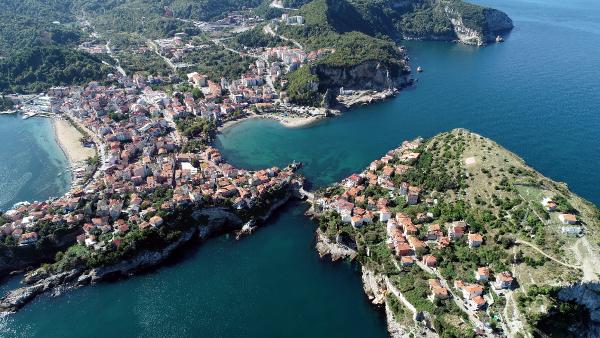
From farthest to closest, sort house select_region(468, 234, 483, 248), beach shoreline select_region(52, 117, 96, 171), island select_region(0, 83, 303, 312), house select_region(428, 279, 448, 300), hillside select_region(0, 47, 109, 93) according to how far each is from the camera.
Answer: hillside select_region(0, 47, 109, 93), beach shoreline select_region(52, 117, 96, 171), island select_region(0, 83, 303, 312), house select_region(468, 234, 483, 248), house select_region(428, 279, 448, 300)

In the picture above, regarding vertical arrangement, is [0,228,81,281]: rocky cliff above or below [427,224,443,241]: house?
below

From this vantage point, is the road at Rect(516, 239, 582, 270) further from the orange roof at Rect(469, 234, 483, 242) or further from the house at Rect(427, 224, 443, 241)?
the house at Rect(427, 224, 443, 241)

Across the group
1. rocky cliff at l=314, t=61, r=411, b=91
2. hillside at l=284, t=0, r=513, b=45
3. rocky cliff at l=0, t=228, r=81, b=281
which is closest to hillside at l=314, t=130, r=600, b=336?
rocky cliff at l=0, t=228, r=81, b=281

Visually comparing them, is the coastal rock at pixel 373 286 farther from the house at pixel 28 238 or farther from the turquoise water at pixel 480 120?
the house at pixel 28 238

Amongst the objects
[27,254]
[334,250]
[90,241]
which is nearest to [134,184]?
[90,241]

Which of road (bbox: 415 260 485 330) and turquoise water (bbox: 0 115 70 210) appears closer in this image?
road (bbox: 415 260 485 330)

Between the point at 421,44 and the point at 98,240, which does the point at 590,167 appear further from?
the point at 421,44

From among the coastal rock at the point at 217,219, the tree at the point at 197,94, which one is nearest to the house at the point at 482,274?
the coastal rock at the point at 217,219
